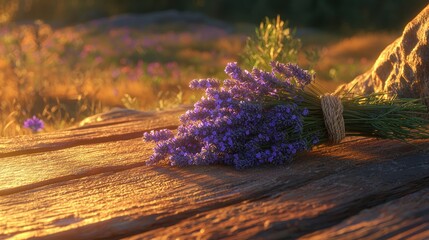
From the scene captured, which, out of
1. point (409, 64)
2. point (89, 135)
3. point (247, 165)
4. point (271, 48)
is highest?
point (271, 48)

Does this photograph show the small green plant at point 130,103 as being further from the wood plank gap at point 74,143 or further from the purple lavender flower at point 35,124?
the wood plank gap at point 74,143

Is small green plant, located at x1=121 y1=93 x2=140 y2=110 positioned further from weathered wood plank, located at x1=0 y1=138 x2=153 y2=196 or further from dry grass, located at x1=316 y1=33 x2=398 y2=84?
dry grass, located at x1=316 y1=33 x2=398 y2=84

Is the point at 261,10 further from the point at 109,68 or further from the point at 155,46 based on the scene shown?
the point at 109,68

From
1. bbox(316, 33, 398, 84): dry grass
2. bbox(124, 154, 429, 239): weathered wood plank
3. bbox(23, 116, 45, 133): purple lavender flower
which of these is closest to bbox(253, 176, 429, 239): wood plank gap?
bbox(124, 154, 429, 239): weathered wood plank

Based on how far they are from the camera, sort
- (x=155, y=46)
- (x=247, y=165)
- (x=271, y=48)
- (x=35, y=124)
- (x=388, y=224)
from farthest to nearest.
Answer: (x=155, y=46) → (x=271, y=48) → (x=35, y=124) → (x=247, y=165) → (x=388, y=224)

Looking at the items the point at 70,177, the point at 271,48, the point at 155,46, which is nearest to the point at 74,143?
the point at 70,177

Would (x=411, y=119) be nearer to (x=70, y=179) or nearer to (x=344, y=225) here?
(x=344, y=225)

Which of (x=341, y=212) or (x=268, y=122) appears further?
(x=268, y=122)
